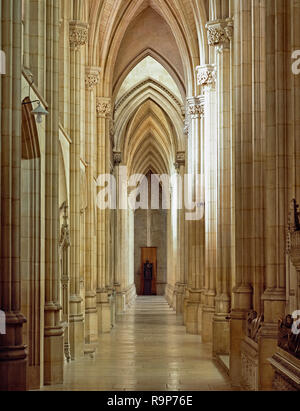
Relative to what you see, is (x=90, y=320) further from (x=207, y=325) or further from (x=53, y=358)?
(x=53, y=358)

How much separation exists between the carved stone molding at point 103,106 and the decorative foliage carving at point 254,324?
15625mm

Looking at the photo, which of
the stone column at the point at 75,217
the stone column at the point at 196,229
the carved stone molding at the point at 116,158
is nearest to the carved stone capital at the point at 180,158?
the carved stone molding at the point at 116,158

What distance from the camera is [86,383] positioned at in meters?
14.9

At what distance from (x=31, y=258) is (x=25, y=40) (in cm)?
411

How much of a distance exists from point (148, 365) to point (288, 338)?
8.42 meters

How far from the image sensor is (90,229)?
78.6 feet

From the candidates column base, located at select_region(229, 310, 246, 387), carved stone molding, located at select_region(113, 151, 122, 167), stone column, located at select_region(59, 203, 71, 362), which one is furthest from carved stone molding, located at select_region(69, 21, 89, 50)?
carved stone molding, located at select_region(113, 151, 122, 167)

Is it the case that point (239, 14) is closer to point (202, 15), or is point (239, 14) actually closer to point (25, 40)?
point (25, 40)

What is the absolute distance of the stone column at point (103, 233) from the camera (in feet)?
90.1

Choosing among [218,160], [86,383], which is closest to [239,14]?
[218,160]

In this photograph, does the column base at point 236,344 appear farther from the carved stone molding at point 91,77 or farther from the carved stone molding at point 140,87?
the carved stone molding at point 140,87

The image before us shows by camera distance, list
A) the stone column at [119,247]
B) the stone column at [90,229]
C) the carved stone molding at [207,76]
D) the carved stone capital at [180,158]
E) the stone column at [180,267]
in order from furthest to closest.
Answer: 1. the carved stone capital at [180,158]
2. the stone column at [119,247]
3. the stone column at [180,267]
4. the carved stone molding at [207,76]
5. the stone column at [90,229]

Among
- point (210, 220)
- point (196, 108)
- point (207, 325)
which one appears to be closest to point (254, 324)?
point (210, 220)

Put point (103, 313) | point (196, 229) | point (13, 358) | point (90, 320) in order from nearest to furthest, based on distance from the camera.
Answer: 1. point (13, 358)
2. point (90, 320)
3. point (103, 313)
4. point (196, 229)
